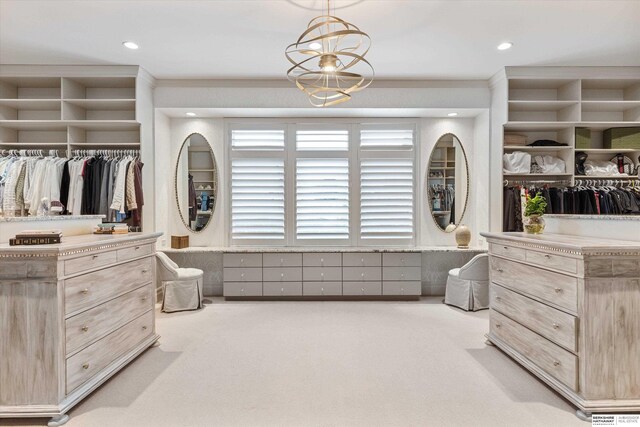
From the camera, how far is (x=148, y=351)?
9.73ft

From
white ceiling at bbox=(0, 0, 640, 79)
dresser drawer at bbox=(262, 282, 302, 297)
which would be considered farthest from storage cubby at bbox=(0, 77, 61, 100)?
dresser drawer at bbox=(262, 282, 302, 297)

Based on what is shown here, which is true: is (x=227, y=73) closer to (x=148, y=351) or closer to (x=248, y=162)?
(x=248, y=162)

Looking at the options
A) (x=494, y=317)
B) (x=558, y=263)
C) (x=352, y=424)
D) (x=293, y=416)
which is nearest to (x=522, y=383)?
(x=494, y=317)

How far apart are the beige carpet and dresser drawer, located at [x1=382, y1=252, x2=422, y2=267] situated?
3.02 feet

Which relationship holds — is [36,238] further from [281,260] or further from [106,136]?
[106,136]

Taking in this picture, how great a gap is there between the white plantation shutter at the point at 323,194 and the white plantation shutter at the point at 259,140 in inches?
15.9

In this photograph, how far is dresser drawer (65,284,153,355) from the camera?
82.5 inches

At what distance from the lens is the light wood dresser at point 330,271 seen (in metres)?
4.50

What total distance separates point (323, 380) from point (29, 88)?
5101 millimetres

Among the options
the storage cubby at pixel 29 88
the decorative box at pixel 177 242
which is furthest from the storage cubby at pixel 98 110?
the decorative box at pixel 177 242

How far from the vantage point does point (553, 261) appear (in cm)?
Result: 225

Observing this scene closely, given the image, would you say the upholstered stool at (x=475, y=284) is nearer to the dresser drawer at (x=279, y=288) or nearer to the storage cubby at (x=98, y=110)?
the dresser drawer at (x=279, y=288)

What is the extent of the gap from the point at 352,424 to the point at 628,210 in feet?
14.0

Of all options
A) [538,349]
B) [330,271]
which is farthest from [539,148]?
[330,271]
